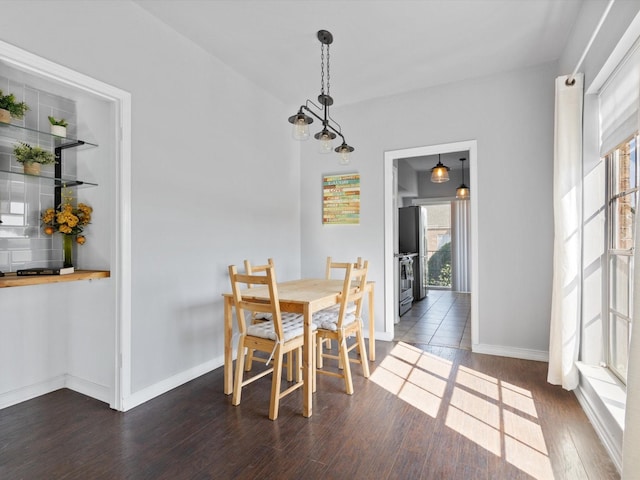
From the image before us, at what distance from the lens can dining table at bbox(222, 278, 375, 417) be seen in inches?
87.8

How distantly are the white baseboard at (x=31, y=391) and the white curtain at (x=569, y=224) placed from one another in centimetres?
373

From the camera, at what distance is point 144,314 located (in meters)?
2.50

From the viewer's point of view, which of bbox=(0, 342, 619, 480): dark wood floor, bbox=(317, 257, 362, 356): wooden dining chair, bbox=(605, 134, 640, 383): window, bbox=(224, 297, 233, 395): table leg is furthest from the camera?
bbox=(317, 257, 362, 356): wooden dining chair

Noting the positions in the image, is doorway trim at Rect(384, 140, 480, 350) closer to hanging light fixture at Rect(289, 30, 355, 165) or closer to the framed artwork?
the framed artwork

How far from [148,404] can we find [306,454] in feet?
4.09

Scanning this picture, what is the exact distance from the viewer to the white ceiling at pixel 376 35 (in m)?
2.50

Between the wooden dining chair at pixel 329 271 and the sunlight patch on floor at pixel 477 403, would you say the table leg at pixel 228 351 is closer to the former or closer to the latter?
the wooden dining chair at pixel 329 271

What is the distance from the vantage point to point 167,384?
8.69 ft

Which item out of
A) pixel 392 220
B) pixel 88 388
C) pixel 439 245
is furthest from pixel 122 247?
pixel 439 245

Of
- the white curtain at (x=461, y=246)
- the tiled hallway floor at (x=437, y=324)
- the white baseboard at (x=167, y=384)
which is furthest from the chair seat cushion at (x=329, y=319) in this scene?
the white curtain at (x=461, y=246)

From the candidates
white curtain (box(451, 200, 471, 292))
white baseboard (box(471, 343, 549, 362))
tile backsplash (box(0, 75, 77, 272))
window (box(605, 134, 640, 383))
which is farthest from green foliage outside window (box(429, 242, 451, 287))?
tile backsplash (box(0, 75, 77, 272))

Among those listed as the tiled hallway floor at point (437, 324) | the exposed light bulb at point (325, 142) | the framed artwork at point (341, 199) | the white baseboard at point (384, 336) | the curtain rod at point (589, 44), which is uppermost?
the curtain rod at point (589, 44)

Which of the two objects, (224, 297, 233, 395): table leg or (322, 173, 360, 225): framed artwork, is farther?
(322, 173, 360, 225): framed artwork

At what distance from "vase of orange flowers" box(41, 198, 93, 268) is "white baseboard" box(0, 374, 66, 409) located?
0.93m
